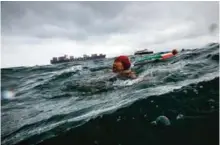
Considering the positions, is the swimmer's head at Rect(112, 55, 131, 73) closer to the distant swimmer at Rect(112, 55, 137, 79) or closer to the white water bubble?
the distant swimmer at Rect(112, 55, 137, 79)

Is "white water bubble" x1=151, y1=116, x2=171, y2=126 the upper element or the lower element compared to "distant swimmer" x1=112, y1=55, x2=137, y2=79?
lower

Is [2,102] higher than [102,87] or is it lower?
lower

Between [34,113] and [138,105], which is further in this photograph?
[34,113]

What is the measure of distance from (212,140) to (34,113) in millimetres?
5903

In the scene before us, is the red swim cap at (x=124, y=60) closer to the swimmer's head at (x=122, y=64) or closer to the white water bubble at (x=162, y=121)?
the swimmer's head at (x=122, y=64)

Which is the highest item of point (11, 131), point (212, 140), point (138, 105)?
point (138, 105)

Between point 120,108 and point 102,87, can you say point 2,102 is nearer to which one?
point 102,87

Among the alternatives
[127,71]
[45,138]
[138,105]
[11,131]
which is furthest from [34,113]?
[127,71]

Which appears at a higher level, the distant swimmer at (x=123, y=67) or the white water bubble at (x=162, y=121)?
the distant swimmer at (x=123, y=67)

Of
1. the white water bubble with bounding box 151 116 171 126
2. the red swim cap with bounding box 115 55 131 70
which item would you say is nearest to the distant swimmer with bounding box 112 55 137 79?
the red swim cap with bounding box 115 55 131 70

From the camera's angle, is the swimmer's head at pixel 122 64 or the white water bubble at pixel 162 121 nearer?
the white water bubble at pixel 162 121

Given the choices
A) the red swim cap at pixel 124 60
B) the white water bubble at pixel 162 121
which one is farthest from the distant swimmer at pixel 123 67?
the white water bubble at pixel 162 121

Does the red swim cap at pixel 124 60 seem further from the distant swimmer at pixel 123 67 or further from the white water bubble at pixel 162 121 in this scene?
the white water bubble at pixel 162 121

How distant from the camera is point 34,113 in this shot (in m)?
7.22
